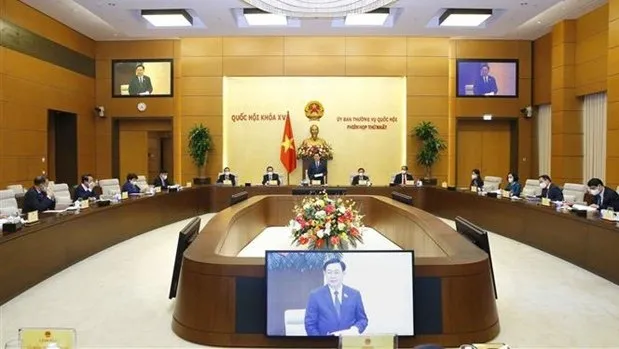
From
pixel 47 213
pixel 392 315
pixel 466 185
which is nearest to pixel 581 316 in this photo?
pixel 392 315

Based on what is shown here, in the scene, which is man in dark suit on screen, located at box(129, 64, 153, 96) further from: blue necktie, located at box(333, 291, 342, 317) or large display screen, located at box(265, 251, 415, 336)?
blue necktie, located at box(333, 291, 342, 317)

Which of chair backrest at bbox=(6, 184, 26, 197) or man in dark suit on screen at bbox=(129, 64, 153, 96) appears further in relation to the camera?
Answer: man in dark suit on screen at bbox=(129, 64, 153, 96)

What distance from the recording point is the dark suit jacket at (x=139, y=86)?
13.2 metres

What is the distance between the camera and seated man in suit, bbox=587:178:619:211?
661 centimetres

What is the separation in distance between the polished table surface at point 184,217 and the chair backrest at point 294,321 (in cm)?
281

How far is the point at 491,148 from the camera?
13.8 metres

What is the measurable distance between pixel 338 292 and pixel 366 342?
1352 millimetres

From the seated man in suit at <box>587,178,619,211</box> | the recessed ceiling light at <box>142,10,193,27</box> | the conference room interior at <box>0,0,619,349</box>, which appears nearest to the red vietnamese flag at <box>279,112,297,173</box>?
the conference room interior at <box>0,0,619,349</box>

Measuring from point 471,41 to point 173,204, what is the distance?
8533mm

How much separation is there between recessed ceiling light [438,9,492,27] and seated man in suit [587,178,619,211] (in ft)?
15.3

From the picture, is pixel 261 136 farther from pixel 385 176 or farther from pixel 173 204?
pixel 173 204

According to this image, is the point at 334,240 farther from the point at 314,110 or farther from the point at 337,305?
the point at 314,110

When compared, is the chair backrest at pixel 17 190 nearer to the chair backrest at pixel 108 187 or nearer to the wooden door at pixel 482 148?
the chair backrest at pixel 108 187

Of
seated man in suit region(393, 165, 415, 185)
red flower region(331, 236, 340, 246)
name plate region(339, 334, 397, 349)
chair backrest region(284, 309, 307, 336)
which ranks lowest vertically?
chair backrest region(284, 309, 307, 336)
